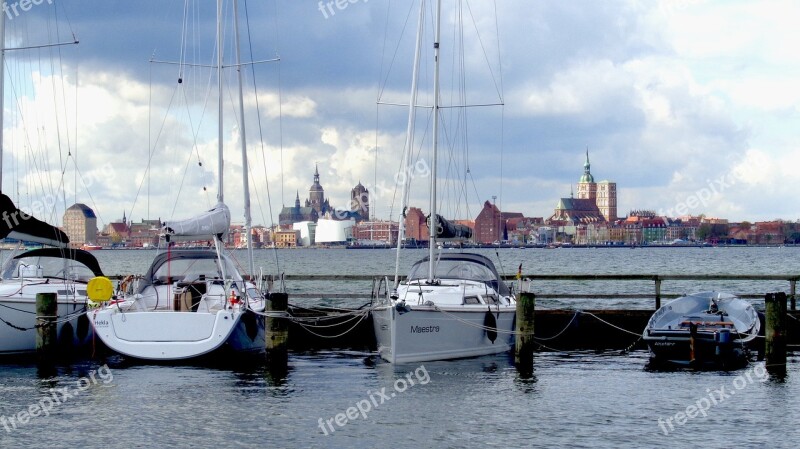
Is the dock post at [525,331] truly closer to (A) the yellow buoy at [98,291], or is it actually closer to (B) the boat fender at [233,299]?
(B) the boat fender at [233,299]

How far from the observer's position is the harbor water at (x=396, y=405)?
1716 cm

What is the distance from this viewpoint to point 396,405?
1981 centimetres

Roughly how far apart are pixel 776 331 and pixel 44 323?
16139 mm

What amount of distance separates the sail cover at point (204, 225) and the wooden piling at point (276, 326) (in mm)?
3596

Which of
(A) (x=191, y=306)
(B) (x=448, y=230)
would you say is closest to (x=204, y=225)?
(A) (x=191, y=306)

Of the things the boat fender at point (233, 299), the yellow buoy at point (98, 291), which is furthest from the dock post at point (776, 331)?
the yellow buoy at point (98, 291)

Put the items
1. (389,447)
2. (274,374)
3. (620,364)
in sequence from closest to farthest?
1. (389,447)
2. (274,374)
3. (620,364)

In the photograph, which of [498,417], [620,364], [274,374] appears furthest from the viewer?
[620,364]

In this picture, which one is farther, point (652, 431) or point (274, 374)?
point (274, 374)

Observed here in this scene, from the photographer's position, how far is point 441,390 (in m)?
21.1

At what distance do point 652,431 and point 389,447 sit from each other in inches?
177

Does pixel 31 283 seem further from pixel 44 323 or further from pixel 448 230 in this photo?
pixel 448 230

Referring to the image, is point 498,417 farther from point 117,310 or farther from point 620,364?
point 117,310

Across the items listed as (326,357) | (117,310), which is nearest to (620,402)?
(326,357)
